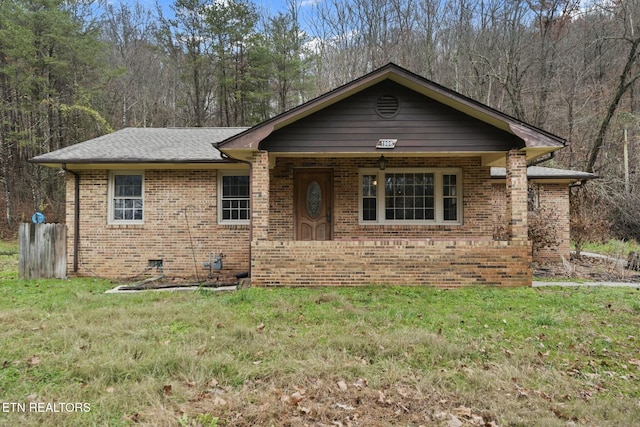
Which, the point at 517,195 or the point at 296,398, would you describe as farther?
the point at 517,195

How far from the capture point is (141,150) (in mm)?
9438

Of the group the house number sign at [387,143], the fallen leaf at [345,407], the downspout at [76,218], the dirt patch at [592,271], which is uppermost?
the house number sign at [387,143]

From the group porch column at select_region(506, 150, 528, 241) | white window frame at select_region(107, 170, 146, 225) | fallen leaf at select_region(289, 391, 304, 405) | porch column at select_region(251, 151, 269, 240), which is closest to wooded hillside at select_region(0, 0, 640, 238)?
porch column at select_region(506, 150, 528, 241)

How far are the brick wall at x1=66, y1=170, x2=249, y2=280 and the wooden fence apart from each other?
0.47 meters

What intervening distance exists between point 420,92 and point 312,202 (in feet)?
12.7

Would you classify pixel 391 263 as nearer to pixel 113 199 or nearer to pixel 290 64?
pixel 113 199

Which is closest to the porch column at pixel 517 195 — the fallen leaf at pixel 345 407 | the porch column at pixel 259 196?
the porch column at pixel 259 196

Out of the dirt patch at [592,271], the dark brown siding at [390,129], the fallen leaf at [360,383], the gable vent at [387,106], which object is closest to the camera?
the fallen leaf at [360,383]

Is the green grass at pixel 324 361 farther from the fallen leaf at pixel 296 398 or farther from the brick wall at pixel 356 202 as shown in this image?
the brick wall at pixel 356 202

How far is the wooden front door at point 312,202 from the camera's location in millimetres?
9641

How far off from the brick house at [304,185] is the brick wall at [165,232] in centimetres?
3

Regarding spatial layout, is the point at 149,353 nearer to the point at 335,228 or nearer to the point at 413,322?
the point at 413,322

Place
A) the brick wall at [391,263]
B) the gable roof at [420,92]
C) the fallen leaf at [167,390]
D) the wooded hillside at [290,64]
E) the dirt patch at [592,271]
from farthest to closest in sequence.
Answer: the wooded hillside at [290,64] → the dirt patch at [592,271] → the brick wall at [391,263] → the gable roof at [420,92] → the fallen leaf at [167,390]

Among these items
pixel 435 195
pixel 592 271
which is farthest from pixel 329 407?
pixel 592 271
